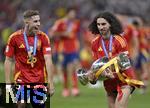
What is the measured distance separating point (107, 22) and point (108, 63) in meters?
0.94

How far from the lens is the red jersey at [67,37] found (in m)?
25.5

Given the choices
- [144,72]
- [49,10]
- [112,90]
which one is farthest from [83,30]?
[112,90]

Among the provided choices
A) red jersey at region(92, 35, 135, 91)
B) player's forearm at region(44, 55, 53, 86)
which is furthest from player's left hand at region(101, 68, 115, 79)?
player's forearm at region(44, 55, 53, 86)

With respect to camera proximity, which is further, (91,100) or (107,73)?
(91,100)

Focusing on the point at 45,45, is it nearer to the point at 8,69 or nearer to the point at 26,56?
the point at 26,56

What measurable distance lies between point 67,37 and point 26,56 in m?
10.9

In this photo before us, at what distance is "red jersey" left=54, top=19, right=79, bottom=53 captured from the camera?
2545cm

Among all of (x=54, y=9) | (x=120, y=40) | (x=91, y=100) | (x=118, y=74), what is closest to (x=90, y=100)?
(x=91, y=100)

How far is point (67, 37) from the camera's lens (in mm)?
25906

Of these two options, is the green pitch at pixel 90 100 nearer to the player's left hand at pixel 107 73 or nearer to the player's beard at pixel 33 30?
the player's beard at pixel 33 30

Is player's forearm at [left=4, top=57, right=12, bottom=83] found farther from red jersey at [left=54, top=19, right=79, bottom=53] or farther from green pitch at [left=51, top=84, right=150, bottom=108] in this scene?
red jersey at [left=54, top=19, right=79, bottom=53]

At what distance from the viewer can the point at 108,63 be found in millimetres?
14570

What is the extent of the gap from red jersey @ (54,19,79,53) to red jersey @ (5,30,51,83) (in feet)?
33.5

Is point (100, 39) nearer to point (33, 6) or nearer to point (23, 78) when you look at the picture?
point (23, 78)
